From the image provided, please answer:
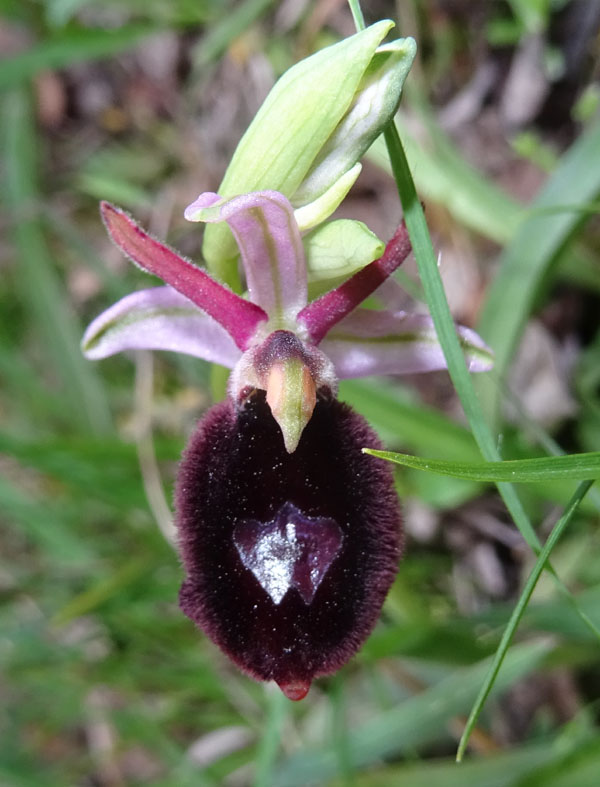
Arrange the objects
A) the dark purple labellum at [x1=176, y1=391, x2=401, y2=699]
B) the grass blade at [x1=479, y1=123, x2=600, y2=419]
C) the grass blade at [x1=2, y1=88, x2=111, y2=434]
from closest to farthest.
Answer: the dark purple labellum at [x1=176, y1=391, x2=401, y2=699], the grass blade at [x1=479, y1=123, x2=600, y2=419], the grass blade at [x1=2, y1=88, x2=111, y2=434]

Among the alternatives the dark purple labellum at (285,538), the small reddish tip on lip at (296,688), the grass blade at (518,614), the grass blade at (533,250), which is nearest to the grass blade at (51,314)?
the grass blade at (533,250)

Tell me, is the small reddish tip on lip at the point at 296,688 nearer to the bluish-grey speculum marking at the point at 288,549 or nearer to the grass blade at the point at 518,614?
the bluish-grey speculum marking at the point at 288,549

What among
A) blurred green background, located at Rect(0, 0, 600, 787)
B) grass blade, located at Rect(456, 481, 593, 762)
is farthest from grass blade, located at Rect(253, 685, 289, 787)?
grass blade, located at Rect(456, 481, 593, 762)

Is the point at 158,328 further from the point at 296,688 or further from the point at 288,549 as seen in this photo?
the point at 296,688

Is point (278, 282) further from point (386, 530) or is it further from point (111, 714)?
point (111, 714)

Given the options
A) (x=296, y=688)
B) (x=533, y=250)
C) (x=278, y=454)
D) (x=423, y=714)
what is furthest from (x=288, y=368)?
(x=423, y=714)

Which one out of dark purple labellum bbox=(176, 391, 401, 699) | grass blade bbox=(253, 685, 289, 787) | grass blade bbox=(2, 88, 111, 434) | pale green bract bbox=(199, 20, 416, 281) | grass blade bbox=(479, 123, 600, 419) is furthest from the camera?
grass blade bbox=(2, 88, 111, 434)

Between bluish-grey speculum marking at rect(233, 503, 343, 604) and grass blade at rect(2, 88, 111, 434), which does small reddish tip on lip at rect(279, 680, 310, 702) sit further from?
grass blade at rect(2, 88, 111, 434)
